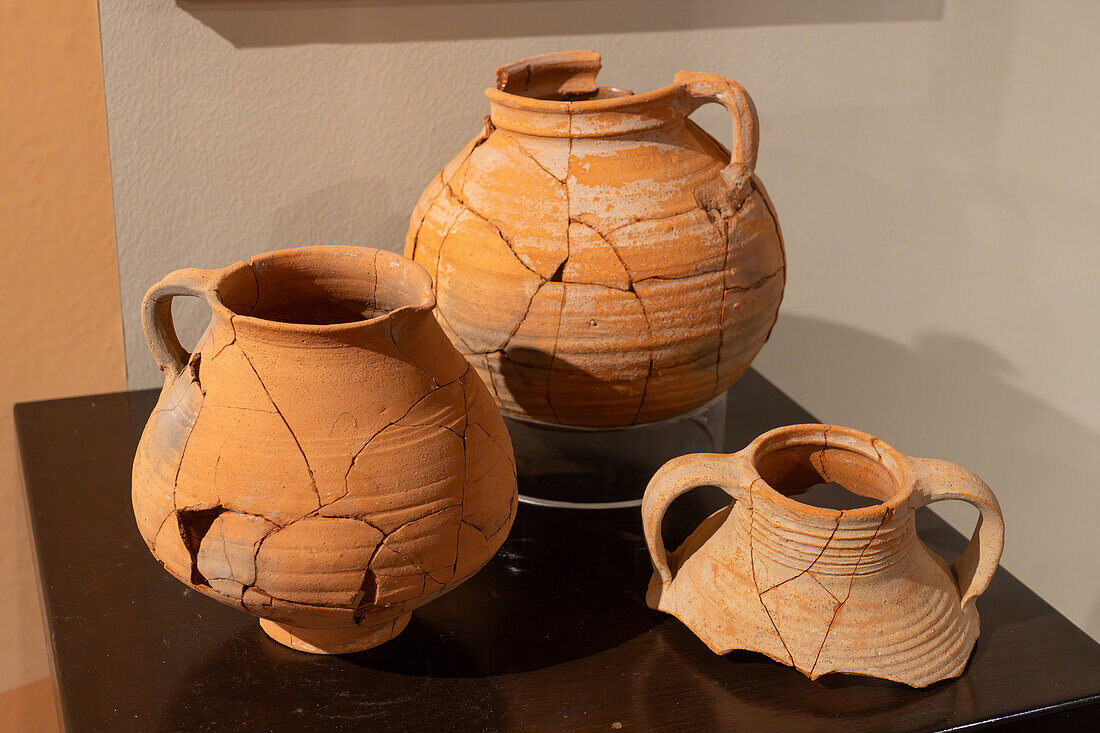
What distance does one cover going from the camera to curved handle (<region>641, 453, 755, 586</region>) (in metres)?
0.79

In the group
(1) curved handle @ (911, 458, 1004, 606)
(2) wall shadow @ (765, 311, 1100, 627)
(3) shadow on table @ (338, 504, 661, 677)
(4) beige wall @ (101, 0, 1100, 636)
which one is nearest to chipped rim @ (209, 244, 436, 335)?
(3) shadow on table @ (338, 504, 661, 677)

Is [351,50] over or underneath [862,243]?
over

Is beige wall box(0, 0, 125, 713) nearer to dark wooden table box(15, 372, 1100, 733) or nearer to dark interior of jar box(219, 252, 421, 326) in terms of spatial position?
dark wooden table box(15, 372, 1100, 733)

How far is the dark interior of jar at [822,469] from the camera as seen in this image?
0.85m

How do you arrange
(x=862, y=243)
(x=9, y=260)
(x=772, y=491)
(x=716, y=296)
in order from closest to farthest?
(x=772, y=491)
(x=716, y=296)
(x=9, y=260)
(x=862, y=243)

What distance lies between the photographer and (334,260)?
0.83m

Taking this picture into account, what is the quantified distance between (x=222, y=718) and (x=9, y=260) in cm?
71

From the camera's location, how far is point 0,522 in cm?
136

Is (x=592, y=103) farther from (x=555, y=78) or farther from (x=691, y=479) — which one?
(x=691, y=479)

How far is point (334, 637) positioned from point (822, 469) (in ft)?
1.38

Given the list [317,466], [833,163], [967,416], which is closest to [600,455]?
[317,466]

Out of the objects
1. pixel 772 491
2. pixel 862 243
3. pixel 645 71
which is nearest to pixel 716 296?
pixel 772 491

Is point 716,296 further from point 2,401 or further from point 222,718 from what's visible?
point 2,401

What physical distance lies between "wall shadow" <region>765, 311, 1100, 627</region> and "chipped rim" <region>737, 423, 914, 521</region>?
2.68ft
